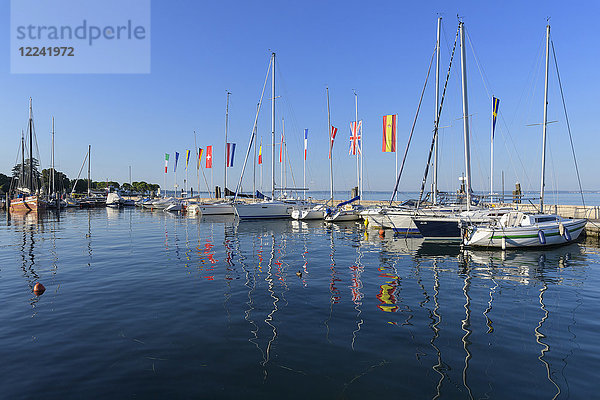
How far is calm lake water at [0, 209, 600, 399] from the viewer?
19.7ft

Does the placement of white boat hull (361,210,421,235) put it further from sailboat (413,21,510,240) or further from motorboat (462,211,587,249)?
motorboat (462,211,587,249)

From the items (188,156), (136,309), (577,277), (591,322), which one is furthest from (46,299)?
(188,156)

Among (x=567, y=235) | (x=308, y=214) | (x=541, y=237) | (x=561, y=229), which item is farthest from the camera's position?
(x=308, y=214)

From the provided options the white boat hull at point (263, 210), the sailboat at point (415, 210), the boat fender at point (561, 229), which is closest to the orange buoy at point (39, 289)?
the sailboat at point (415, 210)

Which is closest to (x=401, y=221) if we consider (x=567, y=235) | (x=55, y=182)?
(x=567, y=235)

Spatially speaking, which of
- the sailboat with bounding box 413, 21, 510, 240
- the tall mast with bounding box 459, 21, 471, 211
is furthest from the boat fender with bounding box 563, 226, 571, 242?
the tall mast with bounding box 459, 21, 471, 211

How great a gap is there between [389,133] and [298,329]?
3145 cm

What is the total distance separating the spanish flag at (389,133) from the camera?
36.4m

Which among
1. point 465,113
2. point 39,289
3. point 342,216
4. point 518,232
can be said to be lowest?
point 39,289

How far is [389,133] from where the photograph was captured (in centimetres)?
3666

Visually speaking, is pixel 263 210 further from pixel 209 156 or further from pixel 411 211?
pixel 209 156

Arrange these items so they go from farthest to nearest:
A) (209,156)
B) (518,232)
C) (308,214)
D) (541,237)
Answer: (209,156) → (308,214) → (541,237) → (518,232)

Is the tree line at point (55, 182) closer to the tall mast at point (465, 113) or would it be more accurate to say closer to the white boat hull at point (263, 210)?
the white boat hull at point (263, 210)

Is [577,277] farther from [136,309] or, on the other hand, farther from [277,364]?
[136,309]
